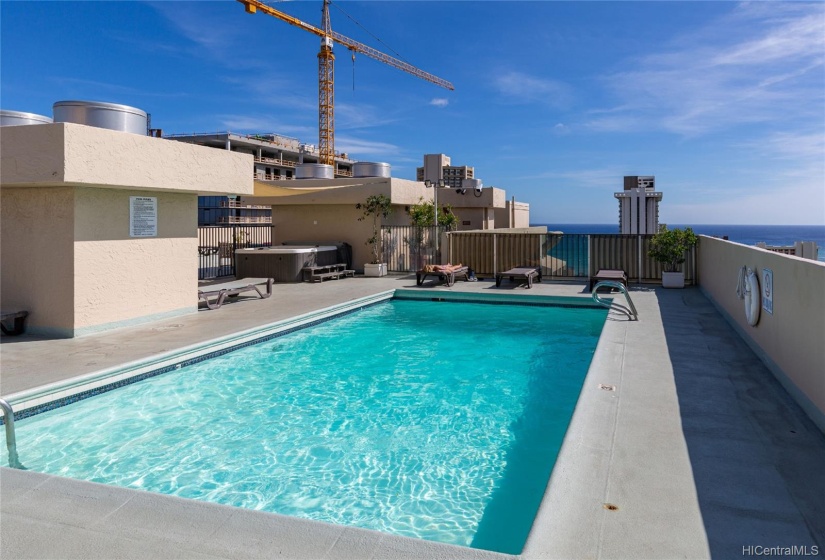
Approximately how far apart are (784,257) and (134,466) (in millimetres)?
6998

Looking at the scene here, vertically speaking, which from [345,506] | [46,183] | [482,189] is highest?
[482,189]

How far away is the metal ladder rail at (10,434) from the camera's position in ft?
14.3

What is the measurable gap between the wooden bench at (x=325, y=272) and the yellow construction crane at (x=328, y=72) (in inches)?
2510

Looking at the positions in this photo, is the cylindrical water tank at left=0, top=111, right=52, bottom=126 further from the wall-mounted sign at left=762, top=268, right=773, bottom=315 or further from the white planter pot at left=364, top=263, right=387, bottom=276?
the wall-mounted sign at left=762, top=268, right=773, bottom=315

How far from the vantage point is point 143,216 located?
32.2 ft

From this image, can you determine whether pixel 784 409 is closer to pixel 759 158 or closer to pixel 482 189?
pixel 482 189

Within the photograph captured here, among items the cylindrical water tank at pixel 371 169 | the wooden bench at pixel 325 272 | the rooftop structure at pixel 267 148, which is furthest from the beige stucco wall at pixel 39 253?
the rooftop structure at pixel 267 148

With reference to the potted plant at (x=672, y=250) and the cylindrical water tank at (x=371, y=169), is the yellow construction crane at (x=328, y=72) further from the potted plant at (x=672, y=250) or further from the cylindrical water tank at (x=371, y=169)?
the potted plant at (x=672, y=250)

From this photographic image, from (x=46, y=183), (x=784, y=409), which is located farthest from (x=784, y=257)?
(x=46, y=183)

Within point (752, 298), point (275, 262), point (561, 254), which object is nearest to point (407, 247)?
point (275, 262)

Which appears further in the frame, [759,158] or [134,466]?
[759,158]

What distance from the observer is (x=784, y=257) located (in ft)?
20.2

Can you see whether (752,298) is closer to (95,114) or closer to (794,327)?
(794,327)

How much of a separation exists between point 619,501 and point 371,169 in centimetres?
1970
